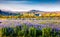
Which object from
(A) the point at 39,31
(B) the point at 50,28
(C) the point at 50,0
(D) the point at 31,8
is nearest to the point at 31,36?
(A) the point at 39,31

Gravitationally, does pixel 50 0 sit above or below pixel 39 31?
above

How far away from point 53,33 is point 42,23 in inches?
7.3

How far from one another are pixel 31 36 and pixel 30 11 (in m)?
0.33

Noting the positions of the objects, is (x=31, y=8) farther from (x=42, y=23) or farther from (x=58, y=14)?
(x=58, y=14)

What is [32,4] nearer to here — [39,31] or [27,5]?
[27,5]

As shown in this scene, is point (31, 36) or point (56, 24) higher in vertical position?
point (56, 24)

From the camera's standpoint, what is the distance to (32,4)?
1446 millimetres

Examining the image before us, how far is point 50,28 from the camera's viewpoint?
138 cm

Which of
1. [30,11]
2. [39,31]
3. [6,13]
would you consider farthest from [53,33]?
[6,13]

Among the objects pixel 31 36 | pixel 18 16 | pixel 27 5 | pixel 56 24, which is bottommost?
pixel 31 36

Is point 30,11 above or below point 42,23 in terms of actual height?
above

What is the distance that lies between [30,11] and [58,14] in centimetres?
37

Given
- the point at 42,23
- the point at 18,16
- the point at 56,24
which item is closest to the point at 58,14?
the point at 56,24

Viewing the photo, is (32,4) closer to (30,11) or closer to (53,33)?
(30,11)
